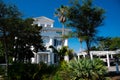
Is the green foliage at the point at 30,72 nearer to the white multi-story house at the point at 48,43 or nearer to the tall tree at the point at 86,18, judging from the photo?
the tall tree at the point at 86,18

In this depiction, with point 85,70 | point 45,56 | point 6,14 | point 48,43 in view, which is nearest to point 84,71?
point 85,70

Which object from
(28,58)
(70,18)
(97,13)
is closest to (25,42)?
(28,58)

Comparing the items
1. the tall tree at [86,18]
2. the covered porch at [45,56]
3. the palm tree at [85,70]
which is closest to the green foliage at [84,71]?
the palm tree at [85,70]

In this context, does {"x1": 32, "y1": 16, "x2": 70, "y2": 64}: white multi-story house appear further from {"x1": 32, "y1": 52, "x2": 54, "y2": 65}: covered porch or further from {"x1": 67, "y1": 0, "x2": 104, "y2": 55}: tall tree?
{"x1": 67, "y1": 0, "x2": 104, "y2": 55}: tall tree

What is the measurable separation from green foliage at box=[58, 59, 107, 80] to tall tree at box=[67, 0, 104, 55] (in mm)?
5876

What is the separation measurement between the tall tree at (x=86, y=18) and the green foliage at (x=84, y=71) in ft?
19.3

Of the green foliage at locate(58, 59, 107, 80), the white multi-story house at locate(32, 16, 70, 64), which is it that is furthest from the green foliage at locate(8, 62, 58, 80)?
the white multi-story house at locate(32, 16, 70, 64)

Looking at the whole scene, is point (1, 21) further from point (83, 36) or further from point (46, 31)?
point (46, 31)

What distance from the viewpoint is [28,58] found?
35156mm

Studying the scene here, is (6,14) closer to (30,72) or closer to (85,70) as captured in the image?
(30,72)

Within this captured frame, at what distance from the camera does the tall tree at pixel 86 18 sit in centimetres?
2078

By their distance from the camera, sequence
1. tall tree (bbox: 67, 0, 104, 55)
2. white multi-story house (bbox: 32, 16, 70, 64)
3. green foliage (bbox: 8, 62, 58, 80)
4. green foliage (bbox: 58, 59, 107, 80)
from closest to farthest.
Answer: green foliage (bbox: 58, 59, 107, 80), green foliage (bbox: 8, 62, 58, 80), tall tree (bbox: 67, 0, 104, 55), white multi-story house (bbox: 32, 16, 70, 64)

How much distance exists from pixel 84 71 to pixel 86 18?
24.9 ft

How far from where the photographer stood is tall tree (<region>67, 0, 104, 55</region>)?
68.2ft
